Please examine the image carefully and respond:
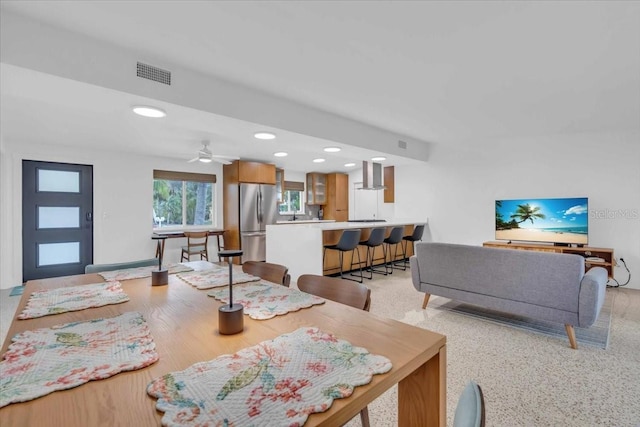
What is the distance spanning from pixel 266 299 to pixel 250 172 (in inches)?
205

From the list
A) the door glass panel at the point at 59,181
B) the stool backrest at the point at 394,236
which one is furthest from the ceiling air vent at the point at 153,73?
the stool backrest at the point at 394,236

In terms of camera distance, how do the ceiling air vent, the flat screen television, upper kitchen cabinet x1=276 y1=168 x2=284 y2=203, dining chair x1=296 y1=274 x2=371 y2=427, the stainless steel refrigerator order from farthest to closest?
upper kitchen cabinet x1=276 y1=168 x2=284 y2=203 < the stainless steel refrigerator < the flat screen television < the ceiling air vent < dining chair x1=296 y1=274 x2=371 y2=427

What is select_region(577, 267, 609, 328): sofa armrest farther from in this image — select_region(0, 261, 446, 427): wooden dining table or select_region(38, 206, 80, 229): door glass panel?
select_region(38, 206, 80, 229): door glass panel

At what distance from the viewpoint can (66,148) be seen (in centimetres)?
491

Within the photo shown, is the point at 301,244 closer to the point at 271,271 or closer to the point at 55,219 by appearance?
the point at 271,271

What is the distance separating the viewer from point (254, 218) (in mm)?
6375

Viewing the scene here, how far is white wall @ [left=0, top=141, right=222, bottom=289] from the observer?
14.6ft

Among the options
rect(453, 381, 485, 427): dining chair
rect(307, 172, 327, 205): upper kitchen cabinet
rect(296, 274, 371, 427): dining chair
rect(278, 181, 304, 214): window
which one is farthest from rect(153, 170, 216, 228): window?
rect(453, 381, 485, 427): dining chair

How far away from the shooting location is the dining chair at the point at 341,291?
143cm

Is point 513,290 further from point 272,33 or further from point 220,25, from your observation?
point 220,25

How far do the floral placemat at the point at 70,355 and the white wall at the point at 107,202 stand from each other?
4.94 metres

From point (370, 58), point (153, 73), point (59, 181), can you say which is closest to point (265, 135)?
point (153, 73)

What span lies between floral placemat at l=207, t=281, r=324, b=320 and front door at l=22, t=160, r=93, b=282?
495cm

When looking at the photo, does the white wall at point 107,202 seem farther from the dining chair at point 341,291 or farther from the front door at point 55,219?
the dining chair at point 341,291
